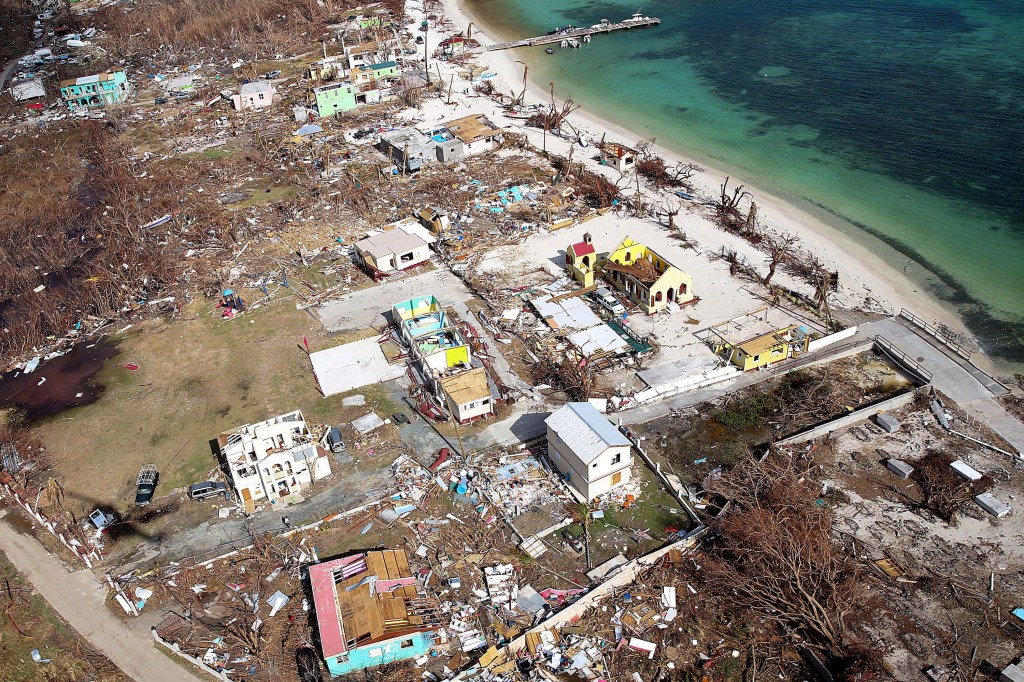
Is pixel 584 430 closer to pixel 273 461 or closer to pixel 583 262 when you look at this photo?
pixel 273 461

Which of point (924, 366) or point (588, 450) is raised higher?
point (588, 450)

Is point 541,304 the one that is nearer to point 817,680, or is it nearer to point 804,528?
point 804,528

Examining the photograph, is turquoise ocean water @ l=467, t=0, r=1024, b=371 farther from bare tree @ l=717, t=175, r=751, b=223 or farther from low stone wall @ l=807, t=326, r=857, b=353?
low stone wall @ l=807, t=326, r=857, b=353

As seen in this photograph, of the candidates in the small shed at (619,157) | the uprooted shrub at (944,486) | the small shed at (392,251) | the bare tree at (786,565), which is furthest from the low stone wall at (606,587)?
the small shed at (619,157)

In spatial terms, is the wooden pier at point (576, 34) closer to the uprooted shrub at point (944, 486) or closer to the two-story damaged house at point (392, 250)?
the two-story damaged house at point (392, 250)

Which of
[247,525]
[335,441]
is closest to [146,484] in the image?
[247,525]

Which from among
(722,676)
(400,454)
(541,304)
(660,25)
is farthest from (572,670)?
(660,25)
